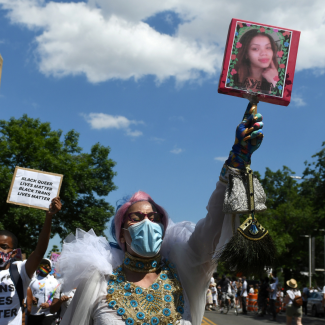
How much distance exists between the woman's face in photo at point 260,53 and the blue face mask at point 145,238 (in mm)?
1332

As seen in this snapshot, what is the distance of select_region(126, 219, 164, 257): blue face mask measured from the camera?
3002 millimetres

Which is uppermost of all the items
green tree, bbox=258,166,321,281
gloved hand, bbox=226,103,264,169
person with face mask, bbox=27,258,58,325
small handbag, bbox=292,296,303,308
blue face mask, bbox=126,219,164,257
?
green tree, bbox=258,166,321,281

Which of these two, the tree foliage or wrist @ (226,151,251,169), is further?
the tree foliage

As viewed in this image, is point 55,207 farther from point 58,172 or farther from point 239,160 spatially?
point 58,172

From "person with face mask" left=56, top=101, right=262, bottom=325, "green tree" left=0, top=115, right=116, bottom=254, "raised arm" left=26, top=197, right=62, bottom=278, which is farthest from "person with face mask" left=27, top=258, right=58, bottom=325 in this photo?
"green tree" left=0, top=115, right=116, bottom=254

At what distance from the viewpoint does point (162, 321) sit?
281 centimetres

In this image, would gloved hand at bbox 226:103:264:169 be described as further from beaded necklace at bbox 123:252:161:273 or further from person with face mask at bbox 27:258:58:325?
person with face mask at bbox 27:258:58:325

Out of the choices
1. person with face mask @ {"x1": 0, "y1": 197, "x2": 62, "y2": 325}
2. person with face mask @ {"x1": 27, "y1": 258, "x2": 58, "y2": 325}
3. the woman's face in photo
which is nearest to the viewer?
the woman's face in photo

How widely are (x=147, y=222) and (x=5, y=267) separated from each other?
1.74 metres

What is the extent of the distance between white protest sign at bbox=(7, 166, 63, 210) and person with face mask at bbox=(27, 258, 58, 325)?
9.94ft

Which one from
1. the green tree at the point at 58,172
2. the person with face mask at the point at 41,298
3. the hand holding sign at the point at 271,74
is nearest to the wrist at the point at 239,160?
the hand holding sign at the point at 271,74

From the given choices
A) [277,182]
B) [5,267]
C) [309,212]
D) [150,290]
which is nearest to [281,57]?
[150,290]

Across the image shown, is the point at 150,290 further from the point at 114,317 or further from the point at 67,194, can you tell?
the point at 67,194

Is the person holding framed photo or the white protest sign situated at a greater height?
the person holding framed photo
